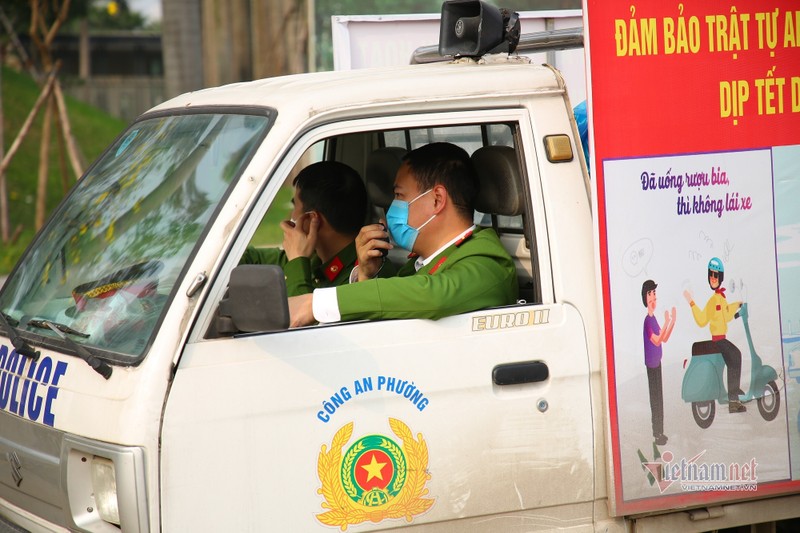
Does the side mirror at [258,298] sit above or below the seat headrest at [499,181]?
below

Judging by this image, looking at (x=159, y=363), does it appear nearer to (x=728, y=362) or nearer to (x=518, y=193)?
(x=518, y=193)

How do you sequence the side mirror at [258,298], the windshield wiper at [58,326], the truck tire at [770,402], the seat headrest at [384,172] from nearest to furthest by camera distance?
the side mirror at [258,298], the windshield wiper at [58,326], the truck tire at [770,402], the seat headrest at [384,172]

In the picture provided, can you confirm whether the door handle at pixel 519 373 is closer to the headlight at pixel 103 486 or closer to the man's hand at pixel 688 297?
the man's hand at pixel 688 297

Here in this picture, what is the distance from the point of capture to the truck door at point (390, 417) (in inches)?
109

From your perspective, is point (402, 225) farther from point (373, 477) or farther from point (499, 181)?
point (373, 477)

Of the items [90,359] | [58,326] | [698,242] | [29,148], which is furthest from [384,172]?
[29,148]

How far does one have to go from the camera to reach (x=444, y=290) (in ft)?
10.0

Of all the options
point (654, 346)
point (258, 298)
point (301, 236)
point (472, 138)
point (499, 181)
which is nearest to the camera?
point (258, 298)

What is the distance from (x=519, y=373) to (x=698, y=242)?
2.40ft

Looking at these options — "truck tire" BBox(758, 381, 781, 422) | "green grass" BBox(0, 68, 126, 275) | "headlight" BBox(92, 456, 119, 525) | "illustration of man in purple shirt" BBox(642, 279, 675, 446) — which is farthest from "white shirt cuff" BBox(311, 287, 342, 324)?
"green grass" BBox(0, 68, 126, 275)

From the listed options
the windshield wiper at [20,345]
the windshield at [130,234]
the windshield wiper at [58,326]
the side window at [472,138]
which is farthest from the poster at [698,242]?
the windshield wiper at [20,345]

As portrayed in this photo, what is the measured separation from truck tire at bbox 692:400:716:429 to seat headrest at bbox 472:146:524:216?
85 centimetres

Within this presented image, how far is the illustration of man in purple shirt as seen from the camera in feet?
10.4

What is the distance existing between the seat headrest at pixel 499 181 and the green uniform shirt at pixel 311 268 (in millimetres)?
503
